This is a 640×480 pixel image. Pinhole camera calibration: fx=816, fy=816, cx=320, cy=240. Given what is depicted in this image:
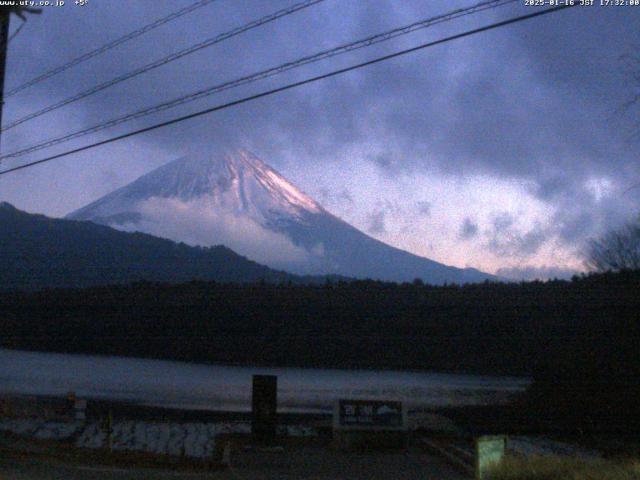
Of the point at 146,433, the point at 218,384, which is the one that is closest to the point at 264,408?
the point at 146,433

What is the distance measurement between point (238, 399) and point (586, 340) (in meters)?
20.7

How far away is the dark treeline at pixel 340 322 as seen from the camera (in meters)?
54.3

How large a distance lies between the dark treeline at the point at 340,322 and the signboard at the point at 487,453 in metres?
28.0

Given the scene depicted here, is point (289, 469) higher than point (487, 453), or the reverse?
point (487, 453)

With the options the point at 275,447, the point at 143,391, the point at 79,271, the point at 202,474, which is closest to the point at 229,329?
the point at 143,391

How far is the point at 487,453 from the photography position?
→ 13336 millimetres

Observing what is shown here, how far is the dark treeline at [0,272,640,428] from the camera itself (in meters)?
54.3

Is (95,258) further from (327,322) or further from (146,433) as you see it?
(146,433)

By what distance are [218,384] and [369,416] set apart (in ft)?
87.3

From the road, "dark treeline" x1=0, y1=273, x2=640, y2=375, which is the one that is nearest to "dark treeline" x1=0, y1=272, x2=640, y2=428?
"dark treeline" x1=0, y1=273, x2=640, y2=375

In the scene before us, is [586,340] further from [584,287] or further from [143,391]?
[143,391]

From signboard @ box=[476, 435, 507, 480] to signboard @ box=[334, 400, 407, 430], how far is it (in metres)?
10.6

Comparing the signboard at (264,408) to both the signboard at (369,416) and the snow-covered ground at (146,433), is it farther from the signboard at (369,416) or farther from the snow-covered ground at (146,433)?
the signboard at (369,416)

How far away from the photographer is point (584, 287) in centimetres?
5416
